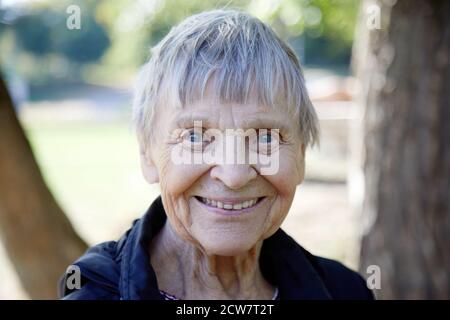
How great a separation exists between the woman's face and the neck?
0.42ft

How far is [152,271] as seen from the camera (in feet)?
5.56

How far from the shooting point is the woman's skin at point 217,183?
1593 millimetres

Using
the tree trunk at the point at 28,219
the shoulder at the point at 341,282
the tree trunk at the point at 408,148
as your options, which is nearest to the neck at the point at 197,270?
the shoulder at the point at 341,282

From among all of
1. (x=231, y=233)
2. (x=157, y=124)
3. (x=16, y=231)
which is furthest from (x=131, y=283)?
(x=16, y=231)

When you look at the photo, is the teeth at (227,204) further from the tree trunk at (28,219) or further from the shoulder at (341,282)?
the tree trunk at (28,219)

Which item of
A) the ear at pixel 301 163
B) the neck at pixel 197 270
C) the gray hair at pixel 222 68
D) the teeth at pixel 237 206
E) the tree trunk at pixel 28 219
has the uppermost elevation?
the gray hair at pixel 222 68

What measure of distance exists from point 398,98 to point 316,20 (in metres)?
0.77

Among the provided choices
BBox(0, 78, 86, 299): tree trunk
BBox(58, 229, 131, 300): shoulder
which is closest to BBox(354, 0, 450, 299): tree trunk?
BBox(0, 78, 86, 299): tree trunk

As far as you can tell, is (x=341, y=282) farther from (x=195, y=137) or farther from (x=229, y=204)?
(x=195, y=137)

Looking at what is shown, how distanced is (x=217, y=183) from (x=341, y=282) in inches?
26.1

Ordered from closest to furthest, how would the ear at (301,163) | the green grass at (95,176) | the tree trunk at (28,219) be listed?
the ear at (301,163)
the tree trunk at (28,219)
the green grass at (95,176)

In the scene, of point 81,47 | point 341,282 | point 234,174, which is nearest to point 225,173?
point 234,174
